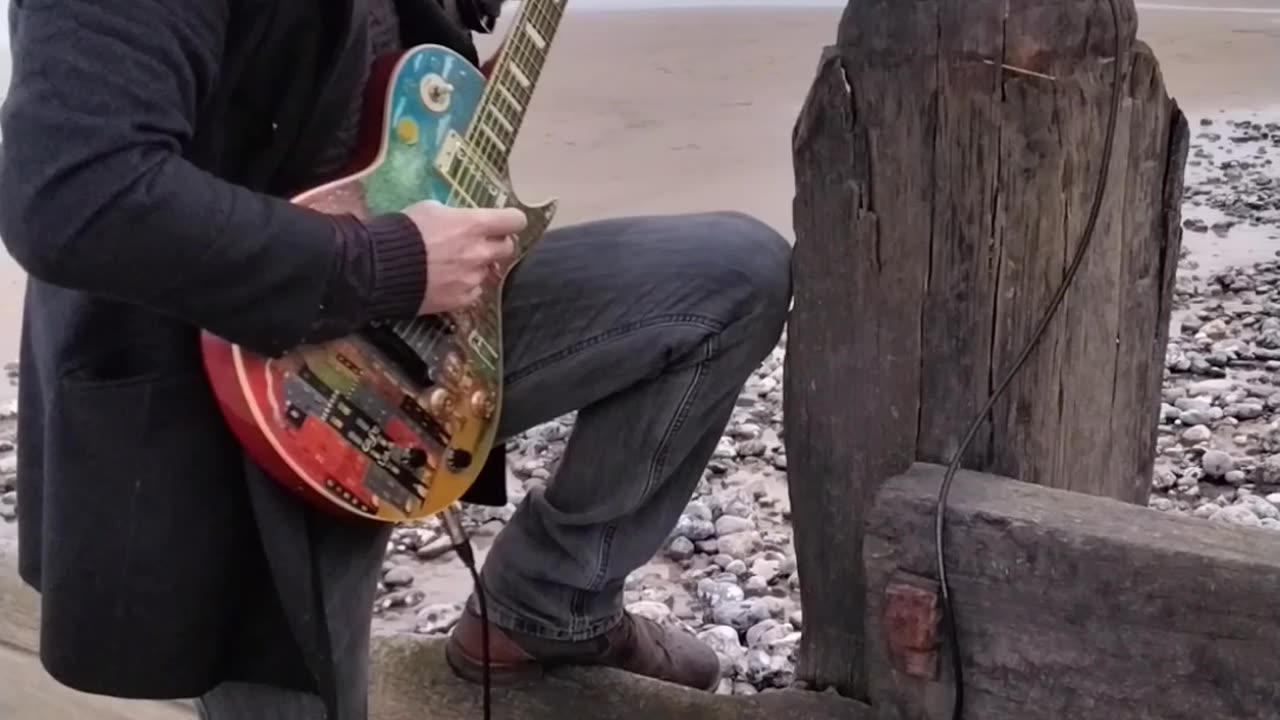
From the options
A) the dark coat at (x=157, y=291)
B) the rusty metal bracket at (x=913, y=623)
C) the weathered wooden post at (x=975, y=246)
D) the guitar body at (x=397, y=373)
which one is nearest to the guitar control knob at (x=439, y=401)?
the guitar body at (x=397, y=373)

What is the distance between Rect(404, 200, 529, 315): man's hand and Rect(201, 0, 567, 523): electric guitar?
6 centimetres

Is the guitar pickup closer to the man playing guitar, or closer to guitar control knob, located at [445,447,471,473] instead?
the man playing guitar

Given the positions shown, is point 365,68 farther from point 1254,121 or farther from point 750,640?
point 1254,121

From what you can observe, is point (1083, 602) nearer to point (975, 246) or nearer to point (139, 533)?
point (975, 246)

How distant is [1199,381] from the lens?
14.3 feet

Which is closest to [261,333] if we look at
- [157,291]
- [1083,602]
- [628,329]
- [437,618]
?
[157,291]

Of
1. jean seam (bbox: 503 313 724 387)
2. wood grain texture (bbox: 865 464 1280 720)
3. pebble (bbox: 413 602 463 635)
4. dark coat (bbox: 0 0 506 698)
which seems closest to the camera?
dark coat (bbox: 0 0 506 698)

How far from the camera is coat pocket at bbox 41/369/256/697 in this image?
160 cm

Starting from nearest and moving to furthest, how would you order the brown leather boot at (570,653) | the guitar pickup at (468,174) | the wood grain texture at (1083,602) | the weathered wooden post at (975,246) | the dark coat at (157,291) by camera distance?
the dark coat at (157,291) → the wood grain texture at (1083,602) → the weathered wooden post at (975,246) → the guitar pickup at (468,174) → the brown leather boot at (570,653)

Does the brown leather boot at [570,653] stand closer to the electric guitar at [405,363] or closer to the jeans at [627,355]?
the jeans at [627,355]

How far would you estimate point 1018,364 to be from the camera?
179cm

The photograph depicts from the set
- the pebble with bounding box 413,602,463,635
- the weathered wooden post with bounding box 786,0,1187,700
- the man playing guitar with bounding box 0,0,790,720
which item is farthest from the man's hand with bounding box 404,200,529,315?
the pebble with bounding box 413,602,463,635

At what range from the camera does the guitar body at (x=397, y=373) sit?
5.28 feet

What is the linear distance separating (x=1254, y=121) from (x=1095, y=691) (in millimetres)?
8259
